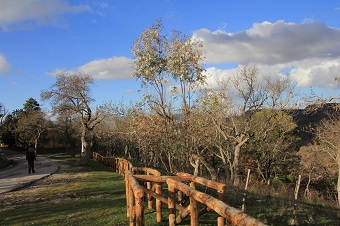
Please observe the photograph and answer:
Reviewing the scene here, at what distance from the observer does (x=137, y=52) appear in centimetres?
1270

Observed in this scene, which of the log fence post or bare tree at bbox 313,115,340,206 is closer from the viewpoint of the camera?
the log fence post

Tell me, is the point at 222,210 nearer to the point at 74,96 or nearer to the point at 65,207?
the point at 65,207

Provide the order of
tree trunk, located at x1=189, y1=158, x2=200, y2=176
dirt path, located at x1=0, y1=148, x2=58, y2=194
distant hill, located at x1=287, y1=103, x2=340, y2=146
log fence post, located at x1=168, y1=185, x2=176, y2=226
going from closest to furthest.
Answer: log fence post, located at x1=168, y1=185, x2=176, y2=226
distant hill, located at x1=287, y1=103, x2=340, y2=146
tree trunk, located at x1=189, y1=158, x2=200, y2=176
dirt path, located at x1=0, y1=148, x2=58, y2=194

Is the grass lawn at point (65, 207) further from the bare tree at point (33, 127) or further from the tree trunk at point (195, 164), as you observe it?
the bare tree at point (33, 127)

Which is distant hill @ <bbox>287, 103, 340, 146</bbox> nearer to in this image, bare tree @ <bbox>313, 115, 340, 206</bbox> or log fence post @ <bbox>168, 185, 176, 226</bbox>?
bare tree @ <bbox>313, 115, 340, 206</bbox>

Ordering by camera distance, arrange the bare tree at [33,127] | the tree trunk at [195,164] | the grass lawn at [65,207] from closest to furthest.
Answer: the grass lawn at [65,207] < the tree trunk at [195,164] < the bare tree at [33,127]

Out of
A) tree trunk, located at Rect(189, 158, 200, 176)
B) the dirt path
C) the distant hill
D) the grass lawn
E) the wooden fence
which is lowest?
the dirt path

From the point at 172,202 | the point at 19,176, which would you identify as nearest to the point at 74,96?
the point at 19,176

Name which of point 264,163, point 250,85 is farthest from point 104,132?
point 250,85

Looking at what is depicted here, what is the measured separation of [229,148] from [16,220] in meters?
17.6

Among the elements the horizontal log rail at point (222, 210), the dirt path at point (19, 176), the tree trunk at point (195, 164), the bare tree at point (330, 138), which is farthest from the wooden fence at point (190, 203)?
the bare tree at point (330, 138)

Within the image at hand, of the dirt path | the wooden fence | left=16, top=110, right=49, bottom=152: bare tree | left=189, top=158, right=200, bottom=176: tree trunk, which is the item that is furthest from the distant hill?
left=16, top=110, right=49, bottom=152: bare tree

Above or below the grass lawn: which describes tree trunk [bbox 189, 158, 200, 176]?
above

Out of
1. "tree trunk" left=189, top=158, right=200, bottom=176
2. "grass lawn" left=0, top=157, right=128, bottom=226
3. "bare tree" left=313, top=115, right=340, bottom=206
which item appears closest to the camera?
"grass lawn" left=0, top=157, right=128, bottom=226
